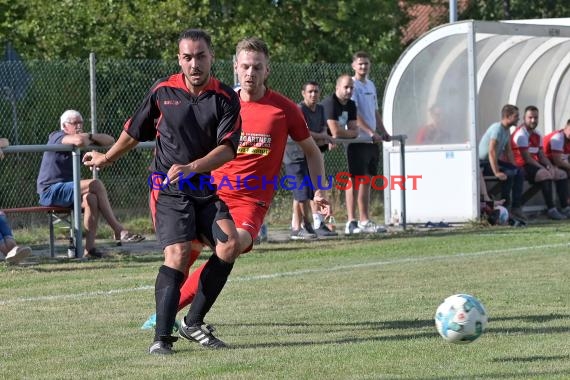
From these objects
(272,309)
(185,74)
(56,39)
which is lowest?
(272,309)

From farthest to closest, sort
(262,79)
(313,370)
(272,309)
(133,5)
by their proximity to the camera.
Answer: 1. (133,5)
2. (272,309)
3. (262,79)
4. (313,370)

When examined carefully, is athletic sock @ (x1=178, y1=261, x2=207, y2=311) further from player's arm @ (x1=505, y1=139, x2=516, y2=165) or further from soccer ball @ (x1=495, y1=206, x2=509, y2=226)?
player's arm @ (x1=505, y1=139, x2=516, y2=165)

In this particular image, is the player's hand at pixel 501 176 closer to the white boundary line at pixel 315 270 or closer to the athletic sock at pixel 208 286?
the white boundary line at pixel 315 270

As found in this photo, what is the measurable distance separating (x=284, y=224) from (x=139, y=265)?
602 centimetres

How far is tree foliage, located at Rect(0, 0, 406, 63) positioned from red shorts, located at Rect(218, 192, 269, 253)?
15.1 m

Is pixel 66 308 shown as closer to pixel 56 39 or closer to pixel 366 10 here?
pixel 56 39

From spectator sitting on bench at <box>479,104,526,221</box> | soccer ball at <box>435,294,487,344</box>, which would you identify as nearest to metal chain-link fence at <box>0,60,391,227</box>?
spectator sitting on bench at <box>479,104,526,221</box>

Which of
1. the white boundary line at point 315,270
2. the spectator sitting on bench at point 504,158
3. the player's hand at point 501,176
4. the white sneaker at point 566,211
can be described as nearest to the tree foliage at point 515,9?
the white sneaker at point 566,211

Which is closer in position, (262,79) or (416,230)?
(262,79)

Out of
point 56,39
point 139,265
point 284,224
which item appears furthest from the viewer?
point 56,39

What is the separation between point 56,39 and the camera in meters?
24.2

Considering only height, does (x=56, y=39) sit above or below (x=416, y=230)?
above

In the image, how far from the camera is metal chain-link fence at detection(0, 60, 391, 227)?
55.9 feet

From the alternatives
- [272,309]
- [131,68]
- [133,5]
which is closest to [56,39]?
Result: [133,5]
